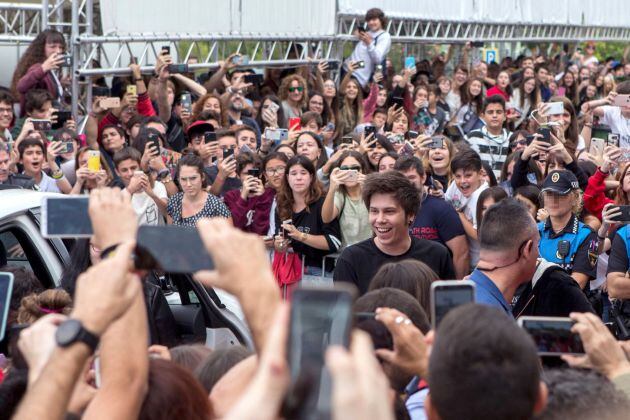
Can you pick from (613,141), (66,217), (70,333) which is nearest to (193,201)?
(613,141)

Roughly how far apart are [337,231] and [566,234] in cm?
182

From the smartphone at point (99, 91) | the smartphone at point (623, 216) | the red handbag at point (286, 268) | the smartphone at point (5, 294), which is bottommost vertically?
the red handbag at point (286, 268)

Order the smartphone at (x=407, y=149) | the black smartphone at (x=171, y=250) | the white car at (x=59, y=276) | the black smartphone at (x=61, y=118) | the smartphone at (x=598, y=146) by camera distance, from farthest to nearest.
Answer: the black smartphone at (x=61, y=118), the smartphone at (x=407, y=149), the smartphone at (x=598, y=146), the white car at (x=59, y=276), the black smartphone at (x=171, y=250)

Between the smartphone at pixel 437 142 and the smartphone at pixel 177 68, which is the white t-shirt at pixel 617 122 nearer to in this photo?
the smartphone at pixel 437 142

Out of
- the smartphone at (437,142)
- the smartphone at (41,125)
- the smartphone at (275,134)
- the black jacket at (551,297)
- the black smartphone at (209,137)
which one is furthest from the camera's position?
the smartphone at (275,134)

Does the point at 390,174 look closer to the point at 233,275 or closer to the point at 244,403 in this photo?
the point at 233,275

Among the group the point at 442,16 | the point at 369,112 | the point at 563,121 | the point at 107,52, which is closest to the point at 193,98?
the point at 107,52

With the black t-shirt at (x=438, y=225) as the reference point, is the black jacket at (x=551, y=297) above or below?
above

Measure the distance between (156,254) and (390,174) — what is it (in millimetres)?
3632

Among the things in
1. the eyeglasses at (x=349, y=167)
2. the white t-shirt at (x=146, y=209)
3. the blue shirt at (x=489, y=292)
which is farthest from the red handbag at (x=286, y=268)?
the blue shirt at (x=489, y=292)

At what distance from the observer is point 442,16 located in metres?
20.0

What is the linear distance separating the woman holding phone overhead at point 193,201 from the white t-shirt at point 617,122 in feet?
14.8

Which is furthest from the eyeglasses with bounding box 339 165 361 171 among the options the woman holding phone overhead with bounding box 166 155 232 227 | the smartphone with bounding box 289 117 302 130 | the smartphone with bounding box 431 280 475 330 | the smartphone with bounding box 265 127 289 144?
the smartphone with bounding box 431 280 475 330

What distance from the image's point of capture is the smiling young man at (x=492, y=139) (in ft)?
36.3
